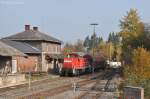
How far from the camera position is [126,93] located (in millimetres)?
12180

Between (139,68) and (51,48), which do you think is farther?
(51,48)

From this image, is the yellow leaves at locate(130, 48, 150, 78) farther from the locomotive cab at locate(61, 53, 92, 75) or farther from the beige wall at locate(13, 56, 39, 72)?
the locomotive cab at locate(61, 53, 92, 75)

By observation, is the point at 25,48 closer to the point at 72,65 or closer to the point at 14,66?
the point at 72,65

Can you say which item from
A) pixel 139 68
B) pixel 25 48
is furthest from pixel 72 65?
pixel 139 68

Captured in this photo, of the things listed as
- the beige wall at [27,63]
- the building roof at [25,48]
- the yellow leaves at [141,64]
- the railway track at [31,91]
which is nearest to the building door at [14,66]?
the beige wall at [27,63]

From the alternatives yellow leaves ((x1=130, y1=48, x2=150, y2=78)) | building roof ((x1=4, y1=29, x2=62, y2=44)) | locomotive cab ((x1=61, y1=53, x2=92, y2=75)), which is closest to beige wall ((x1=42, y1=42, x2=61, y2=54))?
building roof ((x1=4, y1=29, x2=62, y2=44))

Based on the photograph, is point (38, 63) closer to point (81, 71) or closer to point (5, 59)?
point (81, 71)

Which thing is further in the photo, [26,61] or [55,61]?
[55,61]

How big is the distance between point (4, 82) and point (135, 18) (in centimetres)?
4844

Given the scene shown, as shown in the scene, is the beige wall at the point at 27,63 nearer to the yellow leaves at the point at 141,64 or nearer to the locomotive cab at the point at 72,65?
the locomotive cab at the point at 72,65

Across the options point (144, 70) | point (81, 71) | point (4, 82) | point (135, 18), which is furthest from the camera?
point (135, 18)

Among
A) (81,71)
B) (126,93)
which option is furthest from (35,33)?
(126,93)

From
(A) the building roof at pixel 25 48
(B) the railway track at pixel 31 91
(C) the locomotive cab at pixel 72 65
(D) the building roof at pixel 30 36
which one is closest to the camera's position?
(B) the railway track at pixel 31 91

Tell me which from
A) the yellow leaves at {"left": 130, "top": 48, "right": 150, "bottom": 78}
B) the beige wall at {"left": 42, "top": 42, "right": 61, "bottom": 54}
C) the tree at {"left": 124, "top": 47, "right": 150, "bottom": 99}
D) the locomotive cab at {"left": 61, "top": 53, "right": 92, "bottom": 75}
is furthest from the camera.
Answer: the beige wall at {"left": 42, "top": 42, "right": 61, "bottom": 54}
